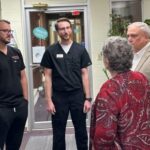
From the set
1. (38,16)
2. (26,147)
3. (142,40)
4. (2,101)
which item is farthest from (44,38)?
(142,40)

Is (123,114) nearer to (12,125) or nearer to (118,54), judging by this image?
(118,54)

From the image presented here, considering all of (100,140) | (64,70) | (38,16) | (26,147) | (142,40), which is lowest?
(26,147)

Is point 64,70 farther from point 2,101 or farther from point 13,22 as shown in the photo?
point 13,22

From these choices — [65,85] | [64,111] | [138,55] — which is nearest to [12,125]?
[64,111]

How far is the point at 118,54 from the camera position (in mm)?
2562

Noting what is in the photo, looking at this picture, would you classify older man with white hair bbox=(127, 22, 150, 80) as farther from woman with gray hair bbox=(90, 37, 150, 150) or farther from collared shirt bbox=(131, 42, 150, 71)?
woman with gray hair bbox=(90, 37, 150, 150)

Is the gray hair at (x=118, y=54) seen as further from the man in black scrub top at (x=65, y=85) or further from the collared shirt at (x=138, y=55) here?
the man in black scrub top at (x=65, y=85)

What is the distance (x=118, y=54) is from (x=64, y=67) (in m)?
1.89

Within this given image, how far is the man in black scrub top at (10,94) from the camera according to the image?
3994 millimetres

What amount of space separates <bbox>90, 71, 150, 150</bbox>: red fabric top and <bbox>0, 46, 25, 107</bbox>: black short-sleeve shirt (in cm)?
160

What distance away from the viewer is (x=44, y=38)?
276 inches

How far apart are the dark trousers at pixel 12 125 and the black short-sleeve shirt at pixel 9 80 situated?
0.08 meters

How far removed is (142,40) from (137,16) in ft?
12.0

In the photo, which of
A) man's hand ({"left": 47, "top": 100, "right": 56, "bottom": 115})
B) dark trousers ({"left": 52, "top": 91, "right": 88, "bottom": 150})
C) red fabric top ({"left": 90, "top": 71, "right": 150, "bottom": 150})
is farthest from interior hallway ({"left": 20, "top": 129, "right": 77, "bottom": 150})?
red fabric top ({"left": 90, "top": 71, "right": 150, "bottom": 150})
